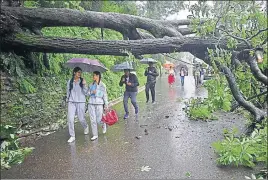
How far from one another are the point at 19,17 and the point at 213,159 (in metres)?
5.94

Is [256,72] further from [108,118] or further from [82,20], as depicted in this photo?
[82,20]

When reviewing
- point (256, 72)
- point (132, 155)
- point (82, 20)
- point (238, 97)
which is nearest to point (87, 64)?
point (82, 20)

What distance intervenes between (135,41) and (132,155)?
3.02 meters

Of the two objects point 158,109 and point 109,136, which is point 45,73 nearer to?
point 109,136

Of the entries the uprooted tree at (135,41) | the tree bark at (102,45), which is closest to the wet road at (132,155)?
the uprooted tree at (135,41)

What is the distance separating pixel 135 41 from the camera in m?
8.16

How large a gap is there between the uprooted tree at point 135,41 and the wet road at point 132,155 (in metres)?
1.76

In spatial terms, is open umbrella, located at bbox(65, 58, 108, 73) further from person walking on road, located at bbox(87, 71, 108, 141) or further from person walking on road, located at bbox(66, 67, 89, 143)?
person walking on road, located at bbox(66, 67, 89, 143)

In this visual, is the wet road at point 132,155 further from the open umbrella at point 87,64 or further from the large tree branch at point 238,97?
the open umbrella at point 87,64

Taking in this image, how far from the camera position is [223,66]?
708 centimetres

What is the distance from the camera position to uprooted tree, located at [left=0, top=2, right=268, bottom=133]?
690cm

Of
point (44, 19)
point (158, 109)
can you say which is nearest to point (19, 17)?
point (44, 19)

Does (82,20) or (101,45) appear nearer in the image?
(101,45)

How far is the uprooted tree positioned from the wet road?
5.78 feet
